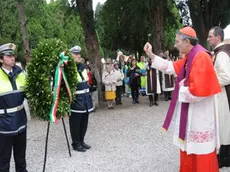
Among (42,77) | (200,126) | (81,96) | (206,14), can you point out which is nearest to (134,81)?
(81,96)

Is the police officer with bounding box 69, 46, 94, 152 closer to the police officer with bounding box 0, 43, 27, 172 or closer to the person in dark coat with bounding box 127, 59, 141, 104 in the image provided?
the police officer with bounding box 0, 43, 27, 172

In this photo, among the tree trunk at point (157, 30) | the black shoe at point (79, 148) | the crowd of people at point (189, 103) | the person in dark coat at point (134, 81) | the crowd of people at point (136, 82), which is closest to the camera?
the crowd of people at point (189, 103)

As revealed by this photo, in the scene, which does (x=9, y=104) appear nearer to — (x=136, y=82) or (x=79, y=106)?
(x=79, y=106)

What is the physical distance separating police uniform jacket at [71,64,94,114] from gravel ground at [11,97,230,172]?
0.85m

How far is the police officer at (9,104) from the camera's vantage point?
14.3ft

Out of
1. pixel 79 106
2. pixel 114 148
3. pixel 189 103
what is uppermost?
pixel 189 103

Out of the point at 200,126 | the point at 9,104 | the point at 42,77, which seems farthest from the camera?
the point at 42,77

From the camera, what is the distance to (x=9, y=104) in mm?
4371

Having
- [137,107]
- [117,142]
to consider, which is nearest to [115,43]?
[137,107]

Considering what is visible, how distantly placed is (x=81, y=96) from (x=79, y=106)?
200mm

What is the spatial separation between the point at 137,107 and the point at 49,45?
708cm

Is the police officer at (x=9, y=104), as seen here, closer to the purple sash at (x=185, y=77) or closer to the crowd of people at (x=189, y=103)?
the crowd of people at (x=189, y=103)

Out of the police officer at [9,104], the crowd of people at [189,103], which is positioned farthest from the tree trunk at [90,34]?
the police officer at [9,104]

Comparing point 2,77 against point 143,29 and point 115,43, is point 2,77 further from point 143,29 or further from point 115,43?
point 115,43
